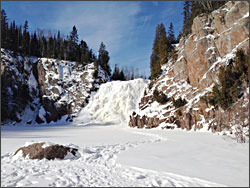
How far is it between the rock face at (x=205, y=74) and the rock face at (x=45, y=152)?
8.34 metres

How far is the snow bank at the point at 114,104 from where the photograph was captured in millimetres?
28359

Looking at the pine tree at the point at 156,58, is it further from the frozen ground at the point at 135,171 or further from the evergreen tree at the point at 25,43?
the evergreen tree at the point at 25,43

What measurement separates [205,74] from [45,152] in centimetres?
1452

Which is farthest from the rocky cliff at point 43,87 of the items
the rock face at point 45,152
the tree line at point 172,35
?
the rock face at point 45,152

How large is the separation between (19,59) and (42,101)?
11240mm

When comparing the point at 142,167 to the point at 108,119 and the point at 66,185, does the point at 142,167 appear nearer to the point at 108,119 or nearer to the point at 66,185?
the point at 66,185

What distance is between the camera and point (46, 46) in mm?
46031

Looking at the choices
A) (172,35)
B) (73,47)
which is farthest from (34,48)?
(172,35)

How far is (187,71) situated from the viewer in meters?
17.2

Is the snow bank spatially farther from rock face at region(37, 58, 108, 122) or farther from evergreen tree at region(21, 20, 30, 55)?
evergreen tree at region(21, 20, 30, 55)

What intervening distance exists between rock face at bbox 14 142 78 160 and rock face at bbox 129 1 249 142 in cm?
834

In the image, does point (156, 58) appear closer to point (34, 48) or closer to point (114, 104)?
point (114, 104)

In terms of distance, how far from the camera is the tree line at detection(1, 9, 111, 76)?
3756 cm

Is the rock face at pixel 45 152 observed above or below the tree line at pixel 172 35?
below
